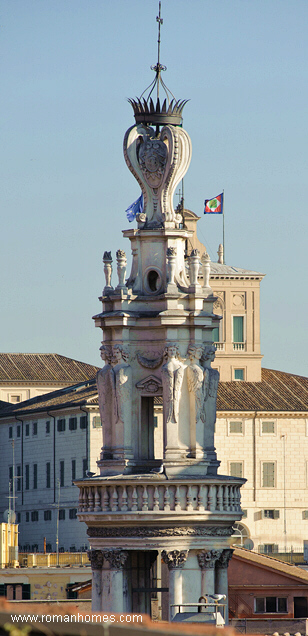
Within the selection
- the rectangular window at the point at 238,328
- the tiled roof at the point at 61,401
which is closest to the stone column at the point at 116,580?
the tiled roof at the point at 61,401

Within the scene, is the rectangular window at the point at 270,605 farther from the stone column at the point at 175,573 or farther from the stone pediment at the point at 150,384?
the stone pediment at the point at 150,384

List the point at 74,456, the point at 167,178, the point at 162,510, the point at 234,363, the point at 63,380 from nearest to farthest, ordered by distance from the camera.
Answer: the point at 162,510 < the point at 167,178 < the point at 74,456 < the point at 234,363 < the point at 63,380

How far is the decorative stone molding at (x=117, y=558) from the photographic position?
3793 centimetres

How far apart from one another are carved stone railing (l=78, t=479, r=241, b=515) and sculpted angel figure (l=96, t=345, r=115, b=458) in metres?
1.41

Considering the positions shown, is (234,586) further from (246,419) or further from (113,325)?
(246,419)

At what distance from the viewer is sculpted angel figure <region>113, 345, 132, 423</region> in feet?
127

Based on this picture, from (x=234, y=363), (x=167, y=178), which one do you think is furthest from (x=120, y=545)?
(x=234, y=363)

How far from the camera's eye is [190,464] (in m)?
37.9

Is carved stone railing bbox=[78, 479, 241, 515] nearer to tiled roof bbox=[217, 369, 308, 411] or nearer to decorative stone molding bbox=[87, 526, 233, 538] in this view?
decorative stone molding bbox=[87, 526, 233, 538]

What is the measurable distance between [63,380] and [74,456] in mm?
45497

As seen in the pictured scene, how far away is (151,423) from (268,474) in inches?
4754

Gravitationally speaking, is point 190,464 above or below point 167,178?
below

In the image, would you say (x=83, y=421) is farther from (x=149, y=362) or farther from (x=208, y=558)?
(x=208, y=558)

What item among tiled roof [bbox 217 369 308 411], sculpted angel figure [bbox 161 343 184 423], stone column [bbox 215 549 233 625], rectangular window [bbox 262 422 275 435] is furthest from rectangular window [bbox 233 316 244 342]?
sculpted angel figure [bbox 161 343 184 423]
